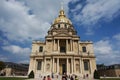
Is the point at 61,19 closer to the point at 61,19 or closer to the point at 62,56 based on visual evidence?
the point at 61,19

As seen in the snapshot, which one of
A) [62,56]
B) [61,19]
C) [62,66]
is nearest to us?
[62,56]

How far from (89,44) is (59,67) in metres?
12.5

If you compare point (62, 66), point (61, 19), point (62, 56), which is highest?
point (61, 19)

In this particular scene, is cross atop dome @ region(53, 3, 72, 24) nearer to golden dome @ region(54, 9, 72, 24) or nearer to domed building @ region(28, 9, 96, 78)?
golden dome @ region(54, 9, 72, 24)

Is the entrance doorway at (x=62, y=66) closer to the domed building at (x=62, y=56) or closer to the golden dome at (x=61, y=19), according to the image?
the domed building at (x=62, y=56)

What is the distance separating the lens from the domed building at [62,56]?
5012cm

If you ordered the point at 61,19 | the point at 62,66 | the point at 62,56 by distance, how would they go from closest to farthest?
the point at 62,56 < the point at 62,66 < the point at 61,19

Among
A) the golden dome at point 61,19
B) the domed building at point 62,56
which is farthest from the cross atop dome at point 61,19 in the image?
the domed building at point 62,56

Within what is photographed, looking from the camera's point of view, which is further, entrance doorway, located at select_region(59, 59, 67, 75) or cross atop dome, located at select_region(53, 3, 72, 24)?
cross atop dome, located at select_region(53, 3, 72, 24)

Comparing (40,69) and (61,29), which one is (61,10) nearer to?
(61,29)

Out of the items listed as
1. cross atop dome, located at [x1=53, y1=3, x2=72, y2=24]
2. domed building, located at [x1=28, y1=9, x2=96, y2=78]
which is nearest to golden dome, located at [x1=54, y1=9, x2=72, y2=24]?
cross atop dome, located at [x1=53, y1=3, x2=72, y2=24]

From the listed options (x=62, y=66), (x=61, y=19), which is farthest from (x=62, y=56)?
(x=61, y=19)

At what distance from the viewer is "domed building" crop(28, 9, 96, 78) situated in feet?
164

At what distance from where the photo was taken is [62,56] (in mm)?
50156
